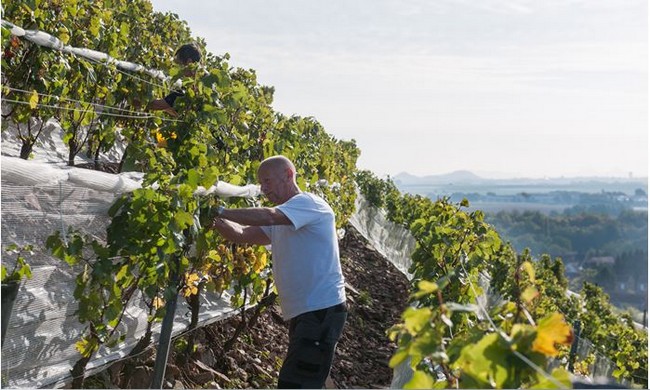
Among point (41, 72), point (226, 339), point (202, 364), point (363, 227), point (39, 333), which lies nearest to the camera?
point (39, 333)

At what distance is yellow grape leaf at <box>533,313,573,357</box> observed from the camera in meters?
1.88

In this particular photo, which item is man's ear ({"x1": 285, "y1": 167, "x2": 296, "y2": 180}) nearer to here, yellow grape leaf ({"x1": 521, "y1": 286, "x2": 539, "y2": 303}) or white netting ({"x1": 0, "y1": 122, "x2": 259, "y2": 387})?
white netting ({"x1": 0, "y1": 122, "x2": 259, "y2": 387})

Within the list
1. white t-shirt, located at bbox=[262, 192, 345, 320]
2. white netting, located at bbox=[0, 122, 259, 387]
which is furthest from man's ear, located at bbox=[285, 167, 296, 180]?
white netting, located at bbox=[0, 122, 259, 387]

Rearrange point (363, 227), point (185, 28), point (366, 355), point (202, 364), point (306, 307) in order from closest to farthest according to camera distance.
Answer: point (306, 307)
point (202, 364)
point (366, 355)
point (185, 28)
point (363, 227)

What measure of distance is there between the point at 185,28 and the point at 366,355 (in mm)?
6290

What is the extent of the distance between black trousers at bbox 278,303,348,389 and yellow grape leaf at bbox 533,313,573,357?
2.69 meters

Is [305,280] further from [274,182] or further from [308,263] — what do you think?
[274,182]

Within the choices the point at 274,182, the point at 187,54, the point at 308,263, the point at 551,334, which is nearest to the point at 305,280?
the point at 308,263

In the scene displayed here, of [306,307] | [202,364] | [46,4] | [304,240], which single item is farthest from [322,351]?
[46,4]

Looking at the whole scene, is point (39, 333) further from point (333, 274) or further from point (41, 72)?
point (41, 72)

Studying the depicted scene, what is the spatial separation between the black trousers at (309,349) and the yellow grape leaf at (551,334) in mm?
2691

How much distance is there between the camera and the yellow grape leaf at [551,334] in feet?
6.18

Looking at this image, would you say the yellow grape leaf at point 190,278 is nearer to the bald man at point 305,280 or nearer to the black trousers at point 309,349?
the bald man at point 305,280

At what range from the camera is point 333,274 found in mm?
4621
